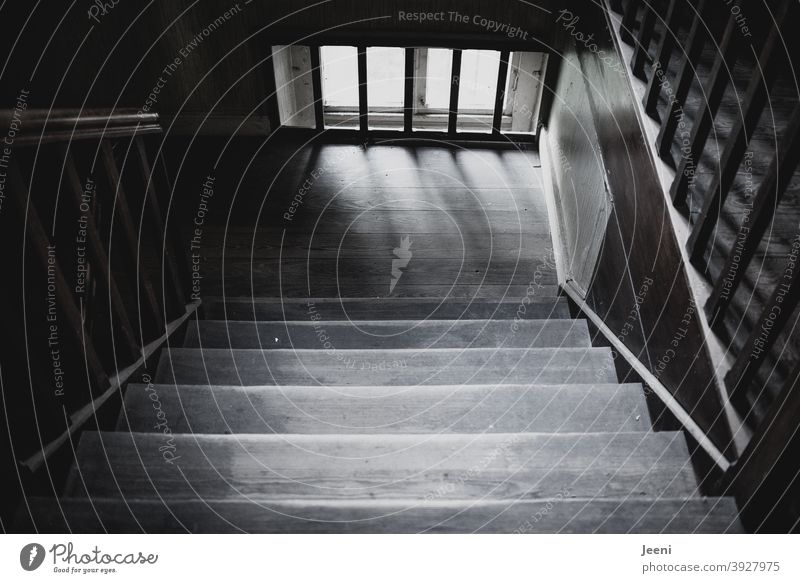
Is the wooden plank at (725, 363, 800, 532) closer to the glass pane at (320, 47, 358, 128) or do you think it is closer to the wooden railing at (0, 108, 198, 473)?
the wooden railing at (0, 108, 198, 473)

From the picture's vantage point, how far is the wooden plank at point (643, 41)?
6.71 feet

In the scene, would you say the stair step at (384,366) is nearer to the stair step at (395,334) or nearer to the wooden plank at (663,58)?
the stair step at (395,334)

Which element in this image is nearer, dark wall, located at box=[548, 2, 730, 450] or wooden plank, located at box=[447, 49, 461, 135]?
dark wall, located at box=[548, 2, 730, 450]

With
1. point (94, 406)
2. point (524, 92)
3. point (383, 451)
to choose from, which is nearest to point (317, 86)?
point (524, 92)

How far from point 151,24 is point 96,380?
2.91m

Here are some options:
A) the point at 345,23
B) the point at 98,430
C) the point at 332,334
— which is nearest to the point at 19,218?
the point at 98,430

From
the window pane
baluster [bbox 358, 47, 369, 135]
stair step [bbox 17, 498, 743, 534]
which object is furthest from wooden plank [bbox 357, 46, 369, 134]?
stair step [bbox 17, 498, 743, 534]

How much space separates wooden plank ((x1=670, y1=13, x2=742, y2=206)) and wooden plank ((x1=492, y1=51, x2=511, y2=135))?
2670 mm

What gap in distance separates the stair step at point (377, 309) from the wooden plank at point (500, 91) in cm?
175

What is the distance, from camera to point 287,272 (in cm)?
332

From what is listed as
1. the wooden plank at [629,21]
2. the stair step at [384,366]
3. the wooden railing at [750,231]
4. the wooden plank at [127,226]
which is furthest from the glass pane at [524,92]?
the wooden plank at [127,226]

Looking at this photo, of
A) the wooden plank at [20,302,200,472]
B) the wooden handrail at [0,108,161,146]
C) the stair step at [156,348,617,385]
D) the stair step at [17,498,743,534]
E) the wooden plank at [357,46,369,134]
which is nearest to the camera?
the wooden handrail at [0,108,161,146]

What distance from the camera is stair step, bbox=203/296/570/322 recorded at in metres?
2.84
